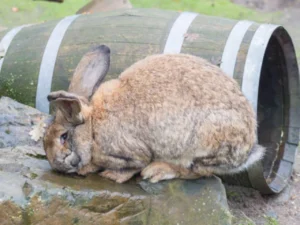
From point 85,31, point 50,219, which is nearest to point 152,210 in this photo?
point 50,219

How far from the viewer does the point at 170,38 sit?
509cm

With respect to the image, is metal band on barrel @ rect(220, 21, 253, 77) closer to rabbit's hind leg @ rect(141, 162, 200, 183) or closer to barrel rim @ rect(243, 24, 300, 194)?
barrel rim @ rect(243, 24, 300, 194)

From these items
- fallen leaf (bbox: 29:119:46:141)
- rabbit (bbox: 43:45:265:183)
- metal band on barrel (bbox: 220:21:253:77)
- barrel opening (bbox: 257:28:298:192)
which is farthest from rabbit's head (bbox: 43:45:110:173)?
barrel opening (bbox: 257:28:298:192)

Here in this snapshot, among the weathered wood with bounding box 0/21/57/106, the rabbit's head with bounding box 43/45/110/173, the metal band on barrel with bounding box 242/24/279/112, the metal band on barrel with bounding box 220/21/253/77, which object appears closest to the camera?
the rabbit's head with bounding box 43/45/110/173

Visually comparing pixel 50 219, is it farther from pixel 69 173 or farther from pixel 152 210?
pixel 152 210

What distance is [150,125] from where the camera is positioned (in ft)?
12.1

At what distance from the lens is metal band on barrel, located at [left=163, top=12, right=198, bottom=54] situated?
5031mm

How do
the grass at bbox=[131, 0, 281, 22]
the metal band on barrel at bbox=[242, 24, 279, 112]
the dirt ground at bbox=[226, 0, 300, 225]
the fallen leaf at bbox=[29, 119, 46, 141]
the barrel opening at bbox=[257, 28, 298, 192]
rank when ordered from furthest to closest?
1. the grass at bbox=[131, 0, 281, 22]
2. the barrel opening at bbox=[257, 28, 298, 192]
3. the dirt ground at bbox=[226, 0, 300, 225]
4. the metal band on barrel at bbox=[242, 24, 279, 112]
5. the fallen leaf at bbox=[29, 119, 46, 141]

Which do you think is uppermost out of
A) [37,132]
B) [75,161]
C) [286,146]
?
[75,161]

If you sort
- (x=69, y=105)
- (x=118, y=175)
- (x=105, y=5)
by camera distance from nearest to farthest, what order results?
(x=69, y=105) → (x=118, y=175) → (x=105, y=5)

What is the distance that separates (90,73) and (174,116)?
0.62 metres

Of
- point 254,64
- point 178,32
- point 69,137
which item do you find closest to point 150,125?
point 69,137

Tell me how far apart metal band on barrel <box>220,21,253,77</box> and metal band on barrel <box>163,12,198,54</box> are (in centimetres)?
38

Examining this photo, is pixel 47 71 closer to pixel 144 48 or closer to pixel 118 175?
pixel 144 48
